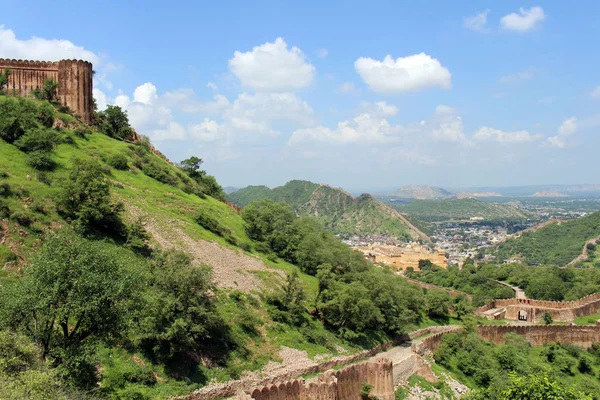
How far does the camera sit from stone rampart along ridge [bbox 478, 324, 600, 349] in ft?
155

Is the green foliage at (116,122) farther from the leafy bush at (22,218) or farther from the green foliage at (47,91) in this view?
the leafy bush at (22,218)

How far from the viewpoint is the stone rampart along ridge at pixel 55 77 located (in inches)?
2205

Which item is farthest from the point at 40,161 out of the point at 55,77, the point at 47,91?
the point at 55,77

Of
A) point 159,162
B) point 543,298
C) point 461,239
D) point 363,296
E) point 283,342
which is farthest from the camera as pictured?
point 461,239

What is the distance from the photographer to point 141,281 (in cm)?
1994

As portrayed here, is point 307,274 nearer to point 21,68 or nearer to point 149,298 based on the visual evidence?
point 149,298

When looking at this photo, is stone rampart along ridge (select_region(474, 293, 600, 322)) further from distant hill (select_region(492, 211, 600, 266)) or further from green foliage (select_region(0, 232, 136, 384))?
distant hill (select_region(492, 211, 600, 266))

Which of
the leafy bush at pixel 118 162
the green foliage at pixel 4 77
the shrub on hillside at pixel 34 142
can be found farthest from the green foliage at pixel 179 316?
the green foliage at pixel 4 77

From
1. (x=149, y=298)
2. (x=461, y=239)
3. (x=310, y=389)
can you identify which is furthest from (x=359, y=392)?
(x=461, y=239)

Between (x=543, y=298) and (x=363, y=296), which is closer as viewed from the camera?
(x=363, y=296)

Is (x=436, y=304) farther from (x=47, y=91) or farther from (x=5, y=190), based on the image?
(x=47, y=91)

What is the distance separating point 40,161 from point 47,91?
75.0ft

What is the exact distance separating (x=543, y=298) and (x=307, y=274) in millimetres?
36893

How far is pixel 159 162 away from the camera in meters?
57.3
